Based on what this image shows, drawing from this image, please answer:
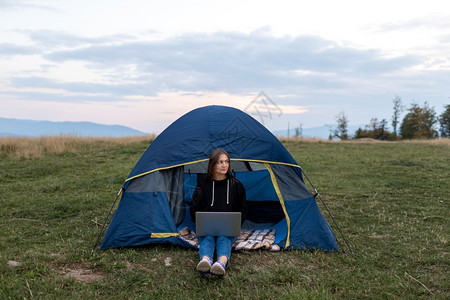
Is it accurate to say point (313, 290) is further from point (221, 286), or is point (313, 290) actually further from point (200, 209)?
point (200, 209)

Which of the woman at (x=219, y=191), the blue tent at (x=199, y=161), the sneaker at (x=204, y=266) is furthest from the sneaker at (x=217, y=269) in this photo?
the blue tent at (x=199, y=161)

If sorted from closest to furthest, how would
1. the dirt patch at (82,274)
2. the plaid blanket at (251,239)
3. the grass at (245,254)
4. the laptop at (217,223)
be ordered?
1. the grass at (245,254)
2. the dirt patch at (82,274)
3. the laptop at (217,223)
4. the plaid blanket at (251,239)

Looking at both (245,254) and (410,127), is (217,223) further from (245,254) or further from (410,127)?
(410,127)

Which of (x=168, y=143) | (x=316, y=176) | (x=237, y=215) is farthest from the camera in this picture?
(x=316, y=176)

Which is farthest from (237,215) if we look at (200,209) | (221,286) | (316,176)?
(316,176)

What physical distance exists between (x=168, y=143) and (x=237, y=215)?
139 centimetres

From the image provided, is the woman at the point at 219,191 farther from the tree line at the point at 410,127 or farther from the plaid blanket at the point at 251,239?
the tree line at the point at 410,127

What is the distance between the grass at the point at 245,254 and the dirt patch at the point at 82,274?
10 millimetres

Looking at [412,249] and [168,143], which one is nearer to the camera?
[412,249]

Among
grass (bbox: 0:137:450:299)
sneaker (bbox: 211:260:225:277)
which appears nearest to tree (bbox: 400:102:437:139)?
grass (bbox: 0:137:450:299)

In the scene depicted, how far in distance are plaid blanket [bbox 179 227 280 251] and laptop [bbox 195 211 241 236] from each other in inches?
15.0

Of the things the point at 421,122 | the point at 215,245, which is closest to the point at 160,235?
A: the point at 215,245

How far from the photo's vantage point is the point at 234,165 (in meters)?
6.88

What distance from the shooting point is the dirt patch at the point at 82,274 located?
401 cm
